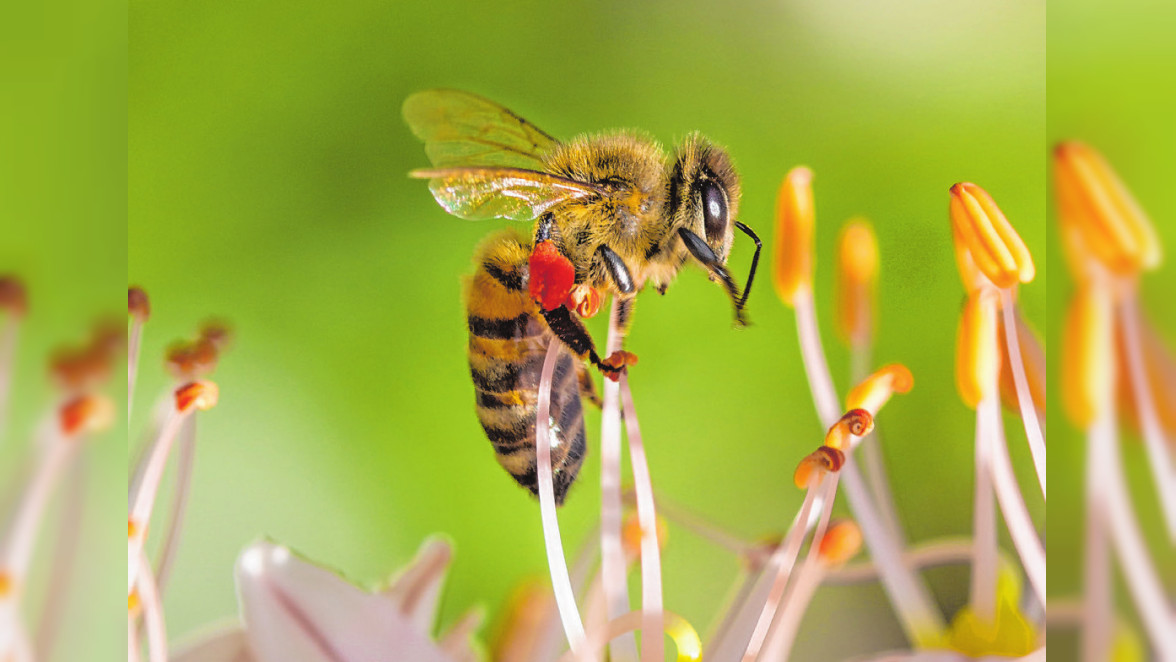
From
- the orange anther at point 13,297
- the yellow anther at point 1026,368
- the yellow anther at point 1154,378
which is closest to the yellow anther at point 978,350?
the yellow anther at point 1026,368

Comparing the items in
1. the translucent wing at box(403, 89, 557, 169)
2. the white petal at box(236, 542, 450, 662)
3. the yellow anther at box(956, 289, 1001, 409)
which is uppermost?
the translucent wing at box(403, 89, 557, 169)

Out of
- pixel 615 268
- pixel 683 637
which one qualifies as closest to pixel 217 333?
pixel 615 268

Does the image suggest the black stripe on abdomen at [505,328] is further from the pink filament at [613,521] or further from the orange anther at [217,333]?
the orange anther at [217,333]

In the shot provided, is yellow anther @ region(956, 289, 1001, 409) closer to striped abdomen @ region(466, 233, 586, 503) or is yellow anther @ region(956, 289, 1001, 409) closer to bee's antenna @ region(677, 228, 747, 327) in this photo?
bee's antenna @ region(677, 228, 747, 327)

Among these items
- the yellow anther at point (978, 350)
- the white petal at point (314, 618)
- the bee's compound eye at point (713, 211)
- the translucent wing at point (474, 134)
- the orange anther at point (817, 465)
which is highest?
the translucent wing at point (474, 134)

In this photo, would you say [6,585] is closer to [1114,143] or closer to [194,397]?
[194,397]

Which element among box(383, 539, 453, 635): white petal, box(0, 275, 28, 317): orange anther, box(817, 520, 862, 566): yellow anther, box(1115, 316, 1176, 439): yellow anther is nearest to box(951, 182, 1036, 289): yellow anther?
box(1115, 316, 1176, 439): yellow anther
